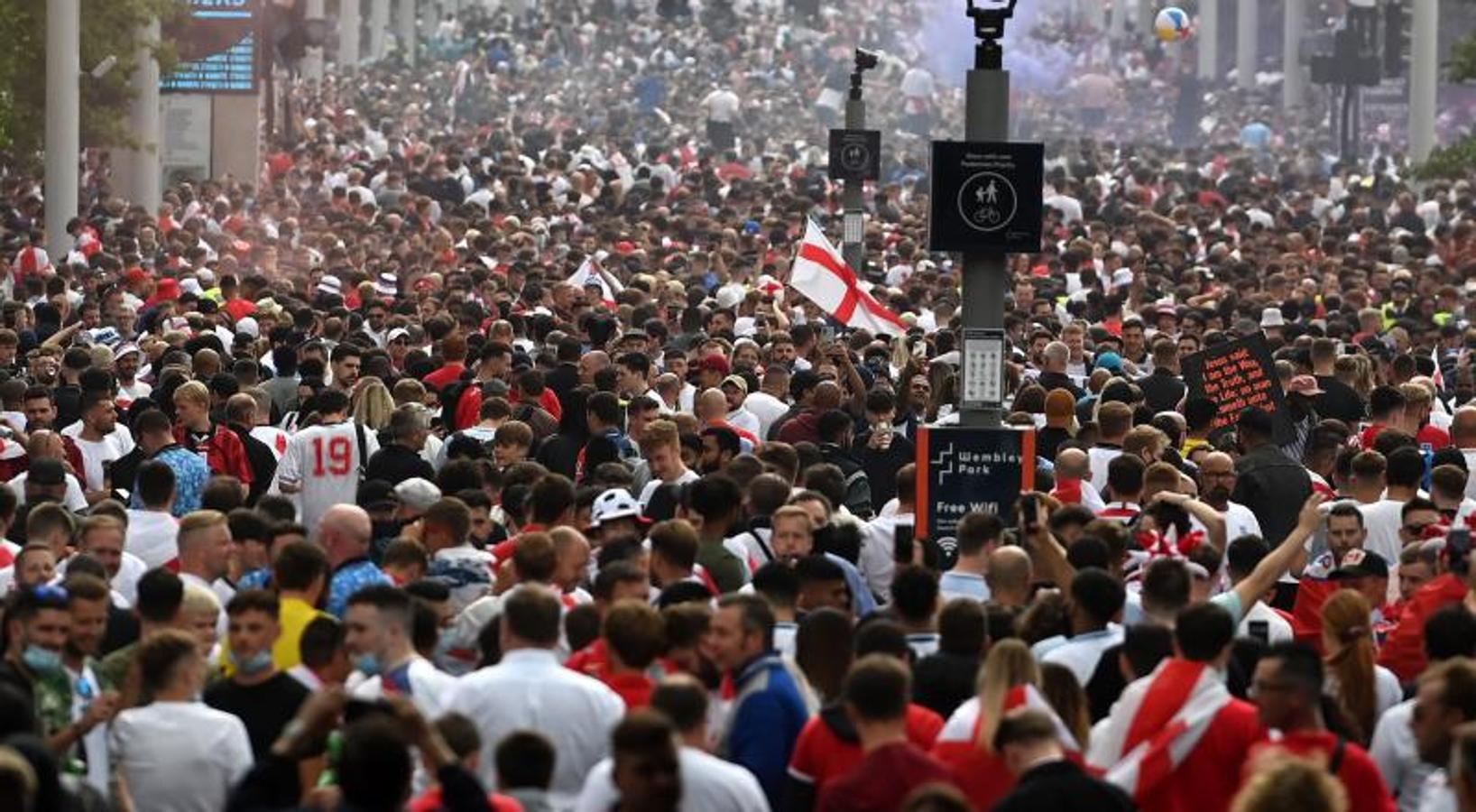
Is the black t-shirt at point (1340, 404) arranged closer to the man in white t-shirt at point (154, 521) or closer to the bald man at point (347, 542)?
the man in white t-shirt at point (154, 521)

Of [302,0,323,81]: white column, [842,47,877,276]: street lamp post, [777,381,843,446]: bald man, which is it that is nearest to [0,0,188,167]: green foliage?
[842,47,877,276]: street lamp post


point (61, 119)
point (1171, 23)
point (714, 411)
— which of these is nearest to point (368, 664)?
point (714, 411)

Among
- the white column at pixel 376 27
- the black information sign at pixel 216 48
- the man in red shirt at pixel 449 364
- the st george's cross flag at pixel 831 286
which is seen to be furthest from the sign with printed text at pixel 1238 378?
the white column at pixel 376 27

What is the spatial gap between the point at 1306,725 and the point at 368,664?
8.75ft

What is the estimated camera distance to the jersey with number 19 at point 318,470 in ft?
54.7

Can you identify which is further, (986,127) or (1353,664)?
(986,127)

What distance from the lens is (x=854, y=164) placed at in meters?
27.0

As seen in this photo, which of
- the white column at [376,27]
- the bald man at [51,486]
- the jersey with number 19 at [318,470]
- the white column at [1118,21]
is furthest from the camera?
the white column at [1118,21]

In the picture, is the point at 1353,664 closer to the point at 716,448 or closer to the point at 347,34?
the point at 716,448

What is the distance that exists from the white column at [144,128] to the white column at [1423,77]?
1819cm

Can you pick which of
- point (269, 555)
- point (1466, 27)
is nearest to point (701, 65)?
point (1466, 27)

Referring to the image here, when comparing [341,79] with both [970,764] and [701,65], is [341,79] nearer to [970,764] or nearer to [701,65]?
[701,65]

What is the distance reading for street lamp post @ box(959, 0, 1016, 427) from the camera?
15078 mm

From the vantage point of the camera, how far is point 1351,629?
11.1m
